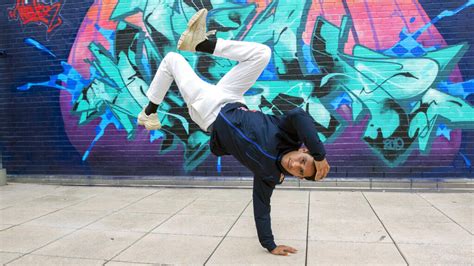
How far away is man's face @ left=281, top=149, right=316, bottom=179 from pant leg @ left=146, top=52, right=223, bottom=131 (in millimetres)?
828

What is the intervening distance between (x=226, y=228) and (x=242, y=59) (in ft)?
7.24

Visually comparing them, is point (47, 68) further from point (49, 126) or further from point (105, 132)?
point (105, 132)

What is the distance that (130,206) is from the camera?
229 inches

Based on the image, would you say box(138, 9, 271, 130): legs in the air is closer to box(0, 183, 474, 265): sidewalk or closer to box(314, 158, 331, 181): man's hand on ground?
box(314, 158, 331, 181): man's hand on ground

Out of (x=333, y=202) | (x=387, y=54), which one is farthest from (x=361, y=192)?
(x=387, y=54)

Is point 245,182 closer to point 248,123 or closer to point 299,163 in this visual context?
point 248,123

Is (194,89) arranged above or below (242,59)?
below

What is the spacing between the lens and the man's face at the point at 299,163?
2.99 metres

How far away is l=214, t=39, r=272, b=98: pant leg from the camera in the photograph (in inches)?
134

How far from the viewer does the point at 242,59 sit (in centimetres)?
346

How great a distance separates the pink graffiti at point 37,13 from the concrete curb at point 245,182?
325 cm

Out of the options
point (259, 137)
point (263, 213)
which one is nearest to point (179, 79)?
point (259, 137)

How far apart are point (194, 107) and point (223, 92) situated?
1.03 ft

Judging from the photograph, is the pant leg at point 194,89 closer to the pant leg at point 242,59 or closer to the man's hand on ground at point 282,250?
the pant leg at point 242,59
